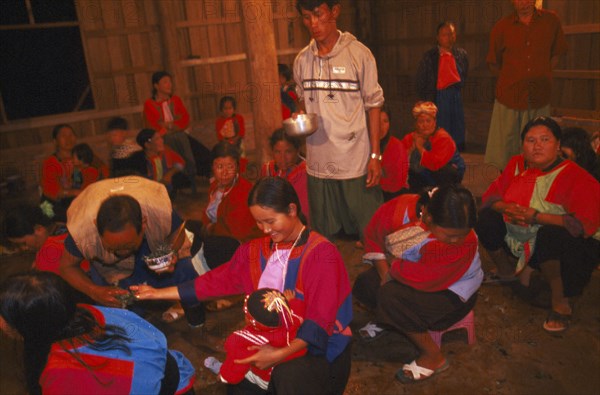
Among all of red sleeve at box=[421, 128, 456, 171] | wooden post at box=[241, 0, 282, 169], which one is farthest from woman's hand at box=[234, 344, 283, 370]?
red sleeve at box=[421, 128, 456, 171]

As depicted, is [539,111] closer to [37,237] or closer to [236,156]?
[236,156]

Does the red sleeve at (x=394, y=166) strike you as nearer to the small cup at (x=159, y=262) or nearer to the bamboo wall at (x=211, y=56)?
the small cup at (x=159, y=262)

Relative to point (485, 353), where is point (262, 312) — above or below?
above

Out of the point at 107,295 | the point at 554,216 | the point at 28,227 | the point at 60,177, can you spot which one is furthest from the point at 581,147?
the point at 60,177

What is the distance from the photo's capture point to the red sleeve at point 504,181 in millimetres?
3289

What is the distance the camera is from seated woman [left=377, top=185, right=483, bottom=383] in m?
2.55

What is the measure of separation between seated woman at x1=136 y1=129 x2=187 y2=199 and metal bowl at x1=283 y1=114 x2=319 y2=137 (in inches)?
109

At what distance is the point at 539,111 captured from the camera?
4.66 meters

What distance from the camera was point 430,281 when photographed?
2.64 m

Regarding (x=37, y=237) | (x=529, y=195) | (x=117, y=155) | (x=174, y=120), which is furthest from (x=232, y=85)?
(x=529, y=195)

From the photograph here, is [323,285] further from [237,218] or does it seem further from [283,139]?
[283,139]

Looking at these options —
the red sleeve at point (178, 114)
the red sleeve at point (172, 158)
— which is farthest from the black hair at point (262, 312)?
the red sleeve at point (178, 114)

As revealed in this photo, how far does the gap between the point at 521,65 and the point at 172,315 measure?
3.74 meters

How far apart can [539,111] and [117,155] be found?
4.28 metres
